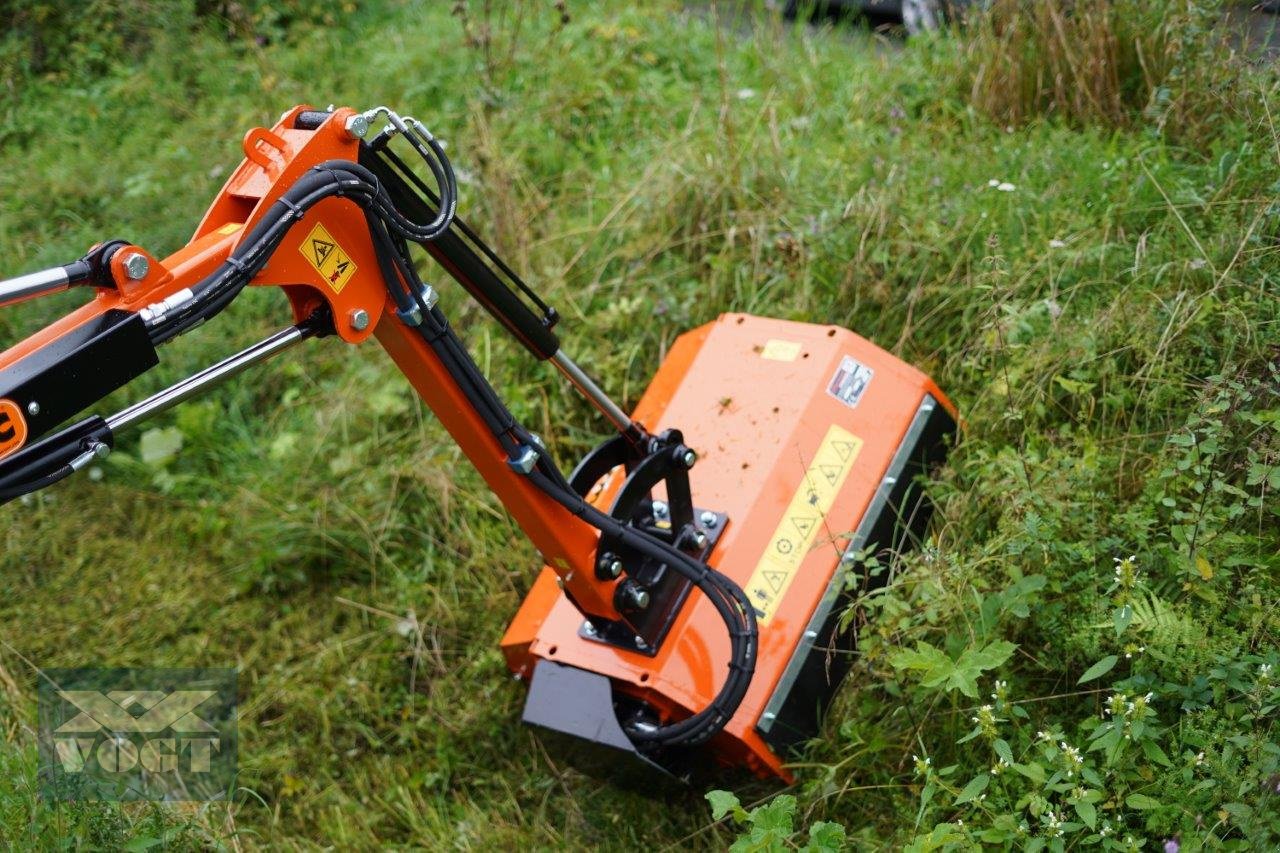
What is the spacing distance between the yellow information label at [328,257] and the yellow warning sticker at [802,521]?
1.23 meters

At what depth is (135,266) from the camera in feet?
6.25

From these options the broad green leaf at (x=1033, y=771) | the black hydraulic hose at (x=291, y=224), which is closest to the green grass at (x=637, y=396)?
the broad green leaf at (x=1033, y=771)

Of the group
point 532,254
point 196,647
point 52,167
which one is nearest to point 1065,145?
point 532,254

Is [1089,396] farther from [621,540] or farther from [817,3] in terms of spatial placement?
[817,3]

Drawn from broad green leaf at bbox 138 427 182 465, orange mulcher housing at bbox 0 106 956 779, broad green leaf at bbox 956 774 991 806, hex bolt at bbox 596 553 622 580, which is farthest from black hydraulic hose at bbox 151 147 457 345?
broad green leaf at bbox 138 427 182 465

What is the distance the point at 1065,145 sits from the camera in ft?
12.3

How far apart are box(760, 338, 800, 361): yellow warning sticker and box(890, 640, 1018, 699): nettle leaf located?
3.32 ft

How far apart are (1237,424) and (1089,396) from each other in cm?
48

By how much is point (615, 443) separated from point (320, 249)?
1.01 m

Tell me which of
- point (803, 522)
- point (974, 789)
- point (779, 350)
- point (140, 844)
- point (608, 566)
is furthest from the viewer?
point (779, 350)

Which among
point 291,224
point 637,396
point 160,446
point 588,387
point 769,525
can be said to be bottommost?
point 160,446

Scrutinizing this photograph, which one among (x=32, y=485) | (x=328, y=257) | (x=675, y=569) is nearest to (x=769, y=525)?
(x=675, y=569)

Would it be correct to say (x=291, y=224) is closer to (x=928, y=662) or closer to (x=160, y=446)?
(x=928, y=662)

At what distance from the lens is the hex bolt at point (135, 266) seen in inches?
74.8
